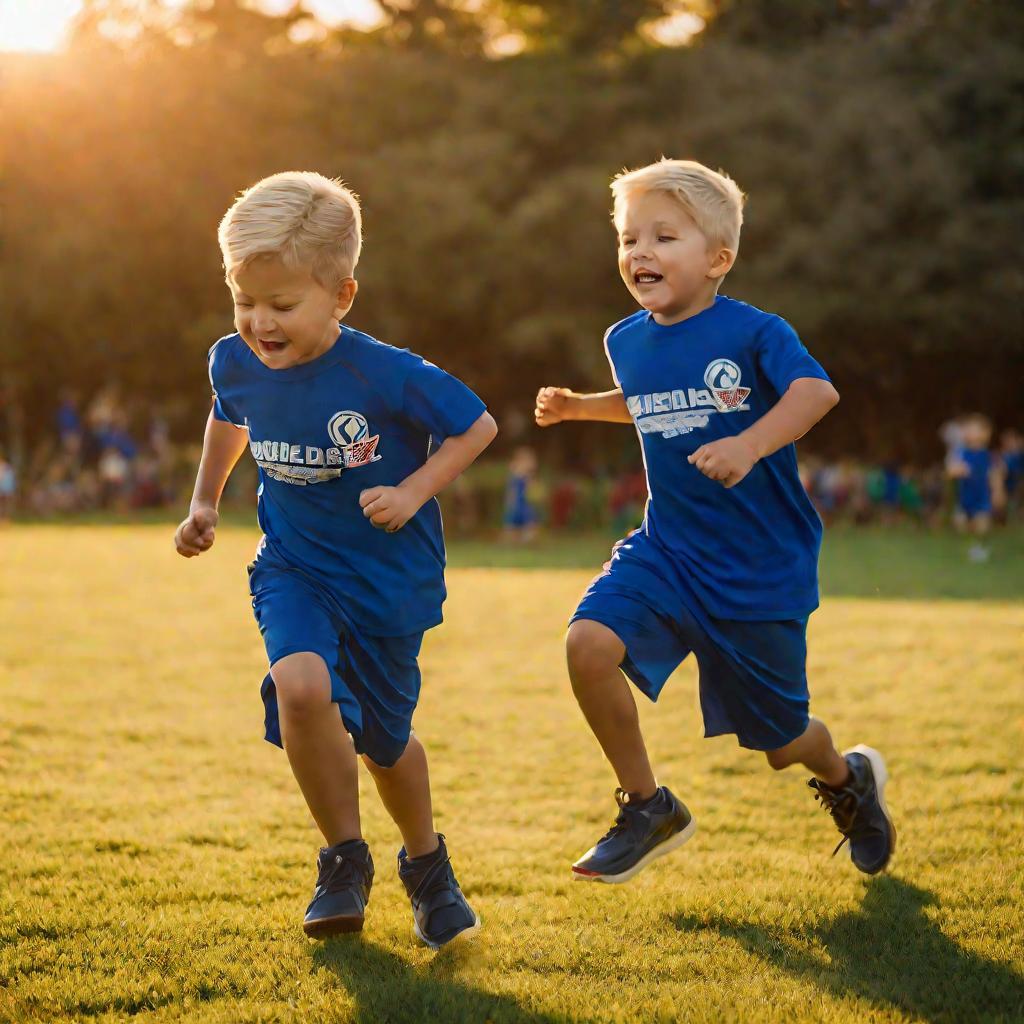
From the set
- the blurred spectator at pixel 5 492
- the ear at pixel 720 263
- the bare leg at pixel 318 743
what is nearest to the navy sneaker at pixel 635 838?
Result: the bare leg at pixel 318 743

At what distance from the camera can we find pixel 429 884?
3.47m

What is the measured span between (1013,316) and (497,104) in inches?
396

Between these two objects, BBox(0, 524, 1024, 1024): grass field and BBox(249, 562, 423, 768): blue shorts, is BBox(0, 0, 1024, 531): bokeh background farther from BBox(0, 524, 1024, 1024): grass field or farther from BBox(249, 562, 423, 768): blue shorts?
BBox(249, 562, 423, 768): blue shorts

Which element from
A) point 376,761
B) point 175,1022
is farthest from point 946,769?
point 175,1022

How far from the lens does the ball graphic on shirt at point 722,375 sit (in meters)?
3.61

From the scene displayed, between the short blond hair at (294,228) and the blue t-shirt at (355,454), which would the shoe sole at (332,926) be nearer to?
the blue t-shirt at (355,454)

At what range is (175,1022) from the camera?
2.85m

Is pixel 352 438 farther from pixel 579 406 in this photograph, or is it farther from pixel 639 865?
pixel 639 865

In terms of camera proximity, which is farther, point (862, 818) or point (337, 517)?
point (862, 818)

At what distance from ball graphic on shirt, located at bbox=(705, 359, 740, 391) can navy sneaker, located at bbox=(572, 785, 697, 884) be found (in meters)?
1.08

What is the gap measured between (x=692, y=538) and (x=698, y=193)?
2.90ft

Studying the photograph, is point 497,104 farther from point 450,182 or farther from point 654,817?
point 654,817

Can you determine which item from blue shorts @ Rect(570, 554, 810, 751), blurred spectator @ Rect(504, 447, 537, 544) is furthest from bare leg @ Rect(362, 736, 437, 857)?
blurred spectator @ Rect(504, 447, 537, 544)

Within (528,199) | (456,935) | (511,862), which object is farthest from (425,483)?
(528,199)
